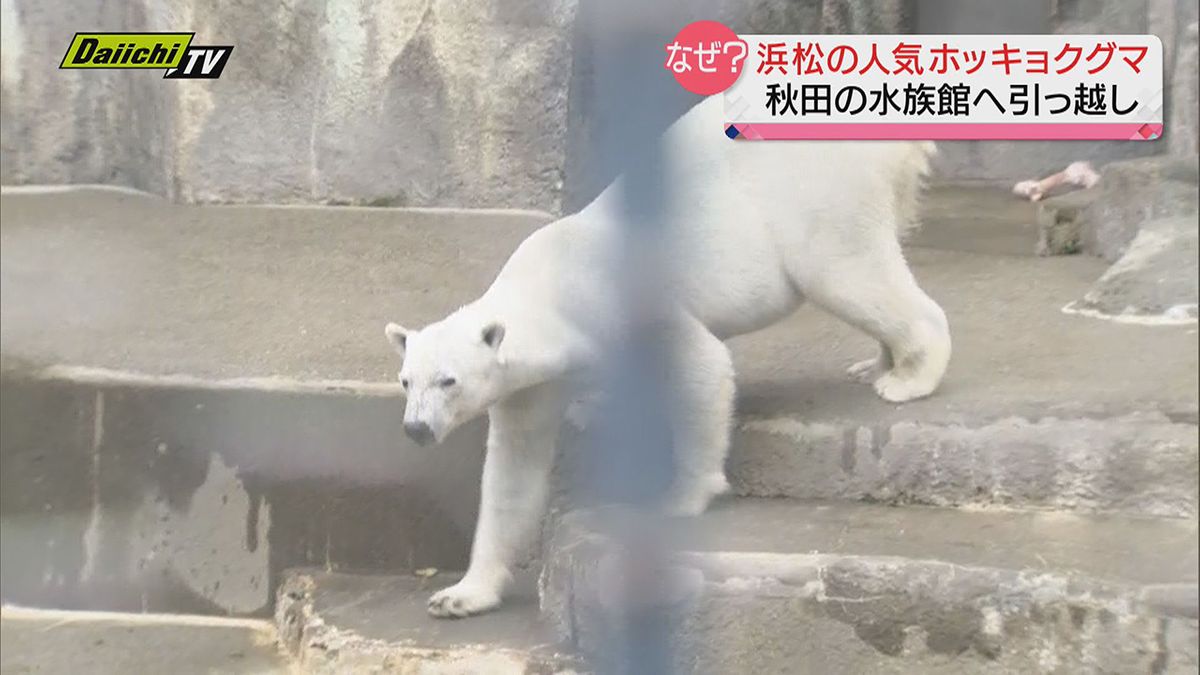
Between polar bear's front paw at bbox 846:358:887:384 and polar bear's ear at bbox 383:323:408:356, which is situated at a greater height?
polar bear's ear at bbox 383:323:408:356

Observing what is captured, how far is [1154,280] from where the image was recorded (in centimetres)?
142

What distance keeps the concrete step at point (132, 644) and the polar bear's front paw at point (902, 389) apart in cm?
82

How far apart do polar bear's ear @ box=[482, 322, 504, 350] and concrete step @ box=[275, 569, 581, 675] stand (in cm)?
32

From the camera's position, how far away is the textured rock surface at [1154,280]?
1.35 meters

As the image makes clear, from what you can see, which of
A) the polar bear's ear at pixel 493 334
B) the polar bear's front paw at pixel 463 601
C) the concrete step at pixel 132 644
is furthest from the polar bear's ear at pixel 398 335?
the concrete step at pixel 132 644

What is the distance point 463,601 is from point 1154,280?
89 cm

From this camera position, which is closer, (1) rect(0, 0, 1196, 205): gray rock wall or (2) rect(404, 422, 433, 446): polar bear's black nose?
(2) rect(404, 422, 433, 446): polar bear's black nose

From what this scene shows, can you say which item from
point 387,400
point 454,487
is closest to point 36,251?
point 387,400

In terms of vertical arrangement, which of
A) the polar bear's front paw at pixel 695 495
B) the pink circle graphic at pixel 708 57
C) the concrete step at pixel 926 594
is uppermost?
the pink circle graphic at pixel 708 57

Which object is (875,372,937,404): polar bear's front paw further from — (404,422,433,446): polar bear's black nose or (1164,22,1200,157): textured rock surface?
(404,422,433,446): polar bear's black nose

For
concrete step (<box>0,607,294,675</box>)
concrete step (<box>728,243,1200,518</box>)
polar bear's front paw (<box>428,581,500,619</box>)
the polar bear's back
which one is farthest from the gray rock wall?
concrete step (<box>0,607,294,675</box>)

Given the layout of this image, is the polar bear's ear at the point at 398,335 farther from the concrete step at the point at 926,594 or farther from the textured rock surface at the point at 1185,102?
the textured rock surface at the point at 1185,102

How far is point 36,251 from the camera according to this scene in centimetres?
187

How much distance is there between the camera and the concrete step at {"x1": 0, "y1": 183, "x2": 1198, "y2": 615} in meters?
1.48
